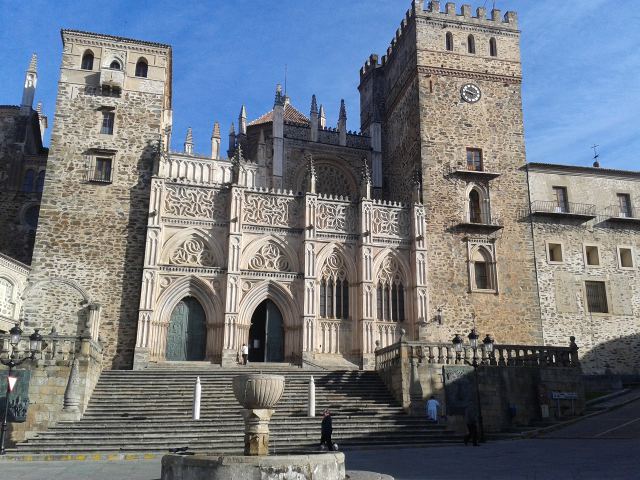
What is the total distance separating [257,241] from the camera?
30469 mm

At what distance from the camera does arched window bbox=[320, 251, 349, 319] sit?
3088 cm

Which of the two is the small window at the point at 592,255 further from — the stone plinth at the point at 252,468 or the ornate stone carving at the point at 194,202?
the stone plinth at the point at 252,468

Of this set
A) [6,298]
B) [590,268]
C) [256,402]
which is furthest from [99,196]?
[590,268]

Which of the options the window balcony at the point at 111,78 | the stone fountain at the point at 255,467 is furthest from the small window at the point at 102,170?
the stone fountain at the point at 255,467

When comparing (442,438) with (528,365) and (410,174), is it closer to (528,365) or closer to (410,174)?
(528,365)

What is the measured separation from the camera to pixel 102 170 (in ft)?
100

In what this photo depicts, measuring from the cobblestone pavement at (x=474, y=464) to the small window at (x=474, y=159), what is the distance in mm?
18763

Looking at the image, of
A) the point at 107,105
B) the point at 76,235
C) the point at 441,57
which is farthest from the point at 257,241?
the point at 441,57

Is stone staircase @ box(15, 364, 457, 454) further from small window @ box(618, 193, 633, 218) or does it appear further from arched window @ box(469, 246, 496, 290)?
small window @ box(618, 193, 633, 218)

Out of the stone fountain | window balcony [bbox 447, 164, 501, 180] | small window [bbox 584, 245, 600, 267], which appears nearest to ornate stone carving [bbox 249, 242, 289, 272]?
window balcony [bbox 447, 164, 501, 180]

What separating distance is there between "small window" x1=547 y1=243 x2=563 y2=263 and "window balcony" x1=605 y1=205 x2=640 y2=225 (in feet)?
12.1

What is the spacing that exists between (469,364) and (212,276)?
510 inches

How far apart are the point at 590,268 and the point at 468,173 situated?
28.3 ft

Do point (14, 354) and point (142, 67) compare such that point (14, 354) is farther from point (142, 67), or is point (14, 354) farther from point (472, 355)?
point (142, 67)
